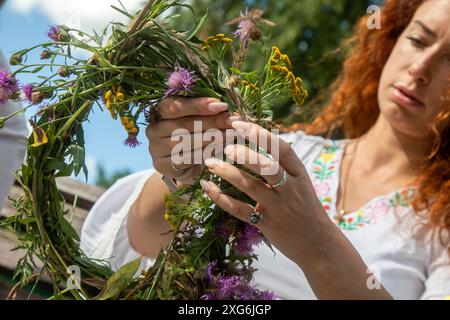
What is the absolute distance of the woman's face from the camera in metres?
1.18

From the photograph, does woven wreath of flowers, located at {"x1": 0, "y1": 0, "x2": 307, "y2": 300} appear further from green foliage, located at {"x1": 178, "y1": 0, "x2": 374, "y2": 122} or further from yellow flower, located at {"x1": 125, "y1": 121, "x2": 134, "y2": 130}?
green foliage, located at {"x1": 178, "y1": 0, "x2": 374, "y2": 122}

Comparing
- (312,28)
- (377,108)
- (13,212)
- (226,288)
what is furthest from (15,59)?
(312,28)

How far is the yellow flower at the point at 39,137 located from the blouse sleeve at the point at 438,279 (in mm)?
685

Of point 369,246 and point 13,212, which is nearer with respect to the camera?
point 369,246

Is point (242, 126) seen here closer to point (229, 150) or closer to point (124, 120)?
A: point (229, 150)

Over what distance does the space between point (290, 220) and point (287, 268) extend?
43 cm

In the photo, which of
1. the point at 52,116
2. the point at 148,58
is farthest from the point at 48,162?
the point at 148,58

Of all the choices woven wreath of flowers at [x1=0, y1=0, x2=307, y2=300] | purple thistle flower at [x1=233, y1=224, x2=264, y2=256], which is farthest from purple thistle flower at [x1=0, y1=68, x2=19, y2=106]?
purple thistle flower at [x1=233, y1=224, x2=264, y2=256]

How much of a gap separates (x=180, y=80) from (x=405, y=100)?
587 millimetres

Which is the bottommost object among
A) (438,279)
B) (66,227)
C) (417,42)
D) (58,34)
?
(438,279)

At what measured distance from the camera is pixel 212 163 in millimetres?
754

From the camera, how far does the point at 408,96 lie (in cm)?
120

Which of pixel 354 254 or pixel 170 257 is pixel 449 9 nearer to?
pixel 354 254

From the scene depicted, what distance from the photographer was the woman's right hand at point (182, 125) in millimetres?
772
